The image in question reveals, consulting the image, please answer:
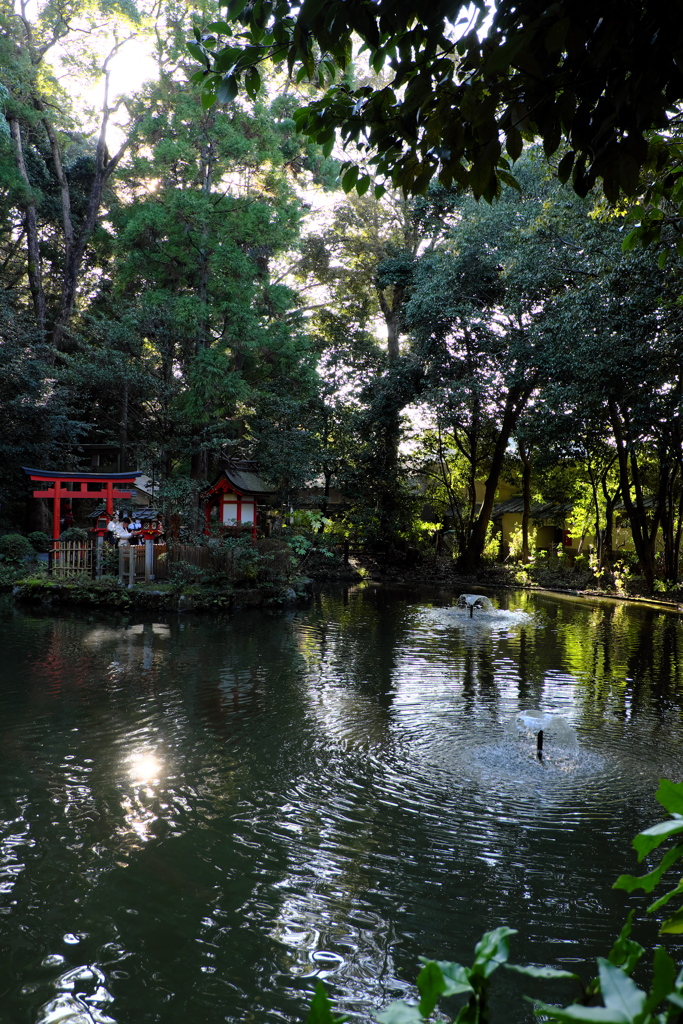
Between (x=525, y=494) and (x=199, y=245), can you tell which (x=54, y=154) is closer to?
(x=199, y=245)

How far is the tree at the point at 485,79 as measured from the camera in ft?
7.88

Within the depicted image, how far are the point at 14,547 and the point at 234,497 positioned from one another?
6.30 metres

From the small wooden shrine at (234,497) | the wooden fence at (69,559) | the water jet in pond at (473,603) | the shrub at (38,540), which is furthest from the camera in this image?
the shrub at (38,540)

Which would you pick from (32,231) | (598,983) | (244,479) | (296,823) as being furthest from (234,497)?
(598,983)

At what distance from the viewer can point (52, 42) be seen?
81.7 ft

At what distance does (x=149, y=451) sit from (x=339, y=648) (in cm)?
892

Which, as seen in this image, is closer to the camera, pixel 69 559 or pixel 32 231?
pixel 69 559

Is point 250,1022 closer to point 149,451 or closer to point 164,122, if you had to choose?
point 149,451

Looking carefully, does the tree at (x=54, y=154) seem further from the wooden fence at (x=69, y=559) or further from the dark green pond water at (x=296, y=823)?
the dark green pond water at (x=296, y=823)

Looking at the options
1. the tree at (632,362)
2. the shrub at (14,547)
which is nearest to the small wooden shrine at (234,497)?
the shrub at (14,547)

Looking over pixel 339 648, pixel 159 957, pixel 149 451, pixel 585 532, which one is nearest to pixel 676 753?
pixel 159 957

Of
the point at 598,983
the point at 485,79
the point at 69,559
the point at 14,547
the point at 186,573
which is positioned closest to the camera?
the point at 598,983

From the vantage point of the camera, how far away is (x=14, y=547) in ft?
61.6

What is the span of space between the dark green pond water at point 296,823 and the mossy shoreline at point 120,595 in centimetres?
499
